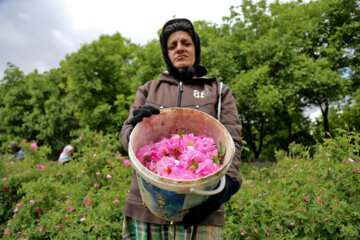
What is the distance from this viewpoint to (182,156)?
1.01 m

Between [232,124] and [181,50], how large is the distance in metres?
0.61

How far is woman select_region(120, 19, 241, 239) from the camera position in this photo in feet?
3.67

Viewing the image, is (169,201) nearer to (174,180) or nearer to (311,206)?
(174,180)

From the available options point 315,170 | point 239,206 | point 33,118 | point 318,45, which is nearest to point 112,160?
point 239,206

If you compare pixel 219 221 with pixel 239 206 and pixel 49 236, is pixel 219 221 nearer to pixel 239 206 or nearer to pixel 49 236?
pixel 239 206

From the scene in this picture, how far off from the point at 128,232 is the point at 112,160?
220 cm

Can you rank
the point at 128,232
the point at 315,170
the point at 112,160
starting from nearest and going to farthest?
the point at 128,232, the point at 315,170, the point at 112,160

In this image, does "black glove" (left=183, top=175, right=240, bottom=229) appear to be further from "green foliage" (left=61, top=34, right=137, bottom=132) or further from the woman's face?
"green foliage" (left=61, top=34, right=137, bottom=132)

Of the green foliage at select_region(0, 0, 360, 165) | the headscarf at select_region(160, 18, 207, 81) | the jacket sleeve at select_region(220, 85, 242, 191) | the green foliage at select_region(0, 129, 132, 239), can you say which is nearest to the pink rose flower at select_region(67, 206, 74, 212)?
the green foliage at select_region(0, 129, 132, 239)

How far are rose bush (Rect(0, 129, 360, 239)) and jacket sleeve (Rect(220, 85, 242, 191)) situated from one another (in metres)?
1.28

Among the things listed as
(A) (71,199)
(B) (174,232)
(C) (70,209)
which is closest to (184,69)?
(B) (174,232)

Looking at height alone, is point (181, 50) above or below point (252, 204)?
above

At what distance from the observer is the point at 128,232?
51.9 inches

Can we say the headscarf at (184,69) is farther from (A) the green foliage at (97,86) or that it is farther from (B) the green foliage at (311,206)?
(A) the green foliage at (97,86)
